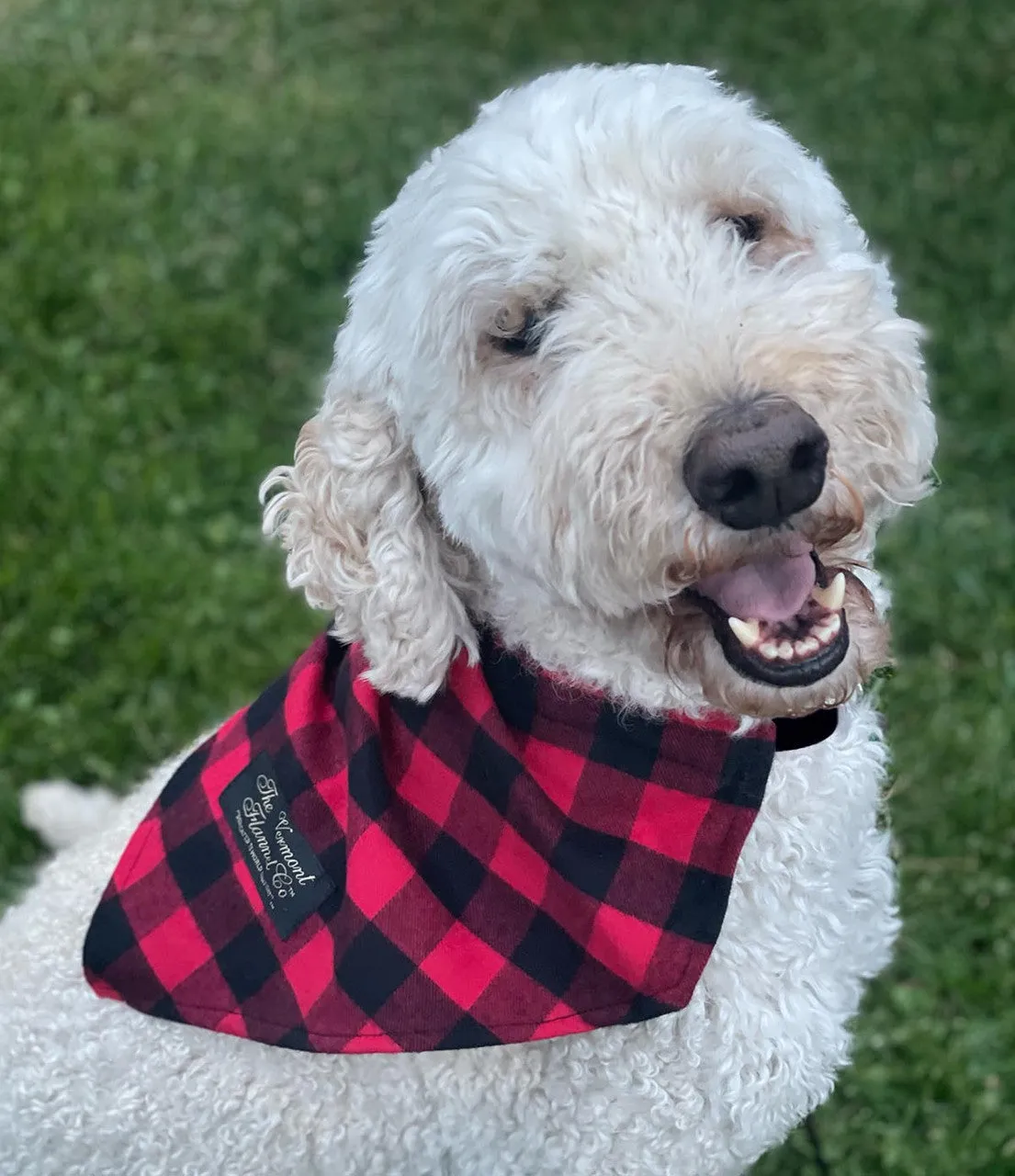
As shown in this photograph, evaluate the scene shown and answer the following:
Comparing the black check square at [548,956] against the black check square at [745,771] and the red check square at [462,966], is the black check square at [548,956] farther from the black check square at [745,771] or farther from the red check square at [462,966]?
the black check square at [745,771]

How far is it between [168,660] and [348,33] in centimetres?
396

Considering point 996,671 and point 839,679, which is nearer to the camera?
point 839,679

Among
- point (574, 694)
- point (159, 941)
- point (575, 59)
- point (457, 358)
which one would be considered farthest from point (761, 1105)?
point (575, 59)

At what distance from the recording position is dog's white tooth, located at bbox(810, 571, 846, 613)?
5.80ft

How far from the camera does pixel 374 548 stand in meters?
1.96

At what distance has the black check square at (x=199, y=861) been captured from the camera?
7.05ft

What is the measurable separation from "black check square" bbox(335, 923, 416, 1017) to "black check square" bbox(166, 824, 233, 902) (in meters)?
0.29

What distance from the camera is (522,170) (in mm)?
1744

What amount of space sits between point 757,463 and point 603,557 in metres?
0.26

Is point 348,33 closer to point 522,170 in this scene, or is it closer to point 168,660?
point 168,660

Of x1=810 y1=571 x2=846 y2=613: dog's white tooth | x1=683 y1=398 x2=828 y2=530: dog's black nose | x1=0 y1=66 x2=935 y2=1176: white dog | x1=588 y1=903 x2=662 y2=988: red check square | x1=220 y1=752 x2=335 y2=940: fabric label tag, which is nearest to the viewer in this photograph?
x1=683 y1=398 x2=828 y2=530: dog's black nose

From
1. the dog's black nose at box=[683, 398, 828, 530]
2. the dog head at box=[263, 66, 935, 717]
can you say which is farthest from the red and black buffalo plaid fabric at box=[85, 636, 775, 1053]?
the dog's black nose at box=[683, 398, 828, 530]

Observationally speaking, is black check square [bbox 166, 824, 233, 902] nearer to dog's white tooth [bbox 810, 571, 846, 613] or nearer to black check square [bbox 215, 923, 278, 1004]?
black check square [bbox 215, 923, 278, 1004]

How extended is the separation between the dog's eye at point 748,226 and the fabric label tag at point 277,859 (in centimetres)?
116
